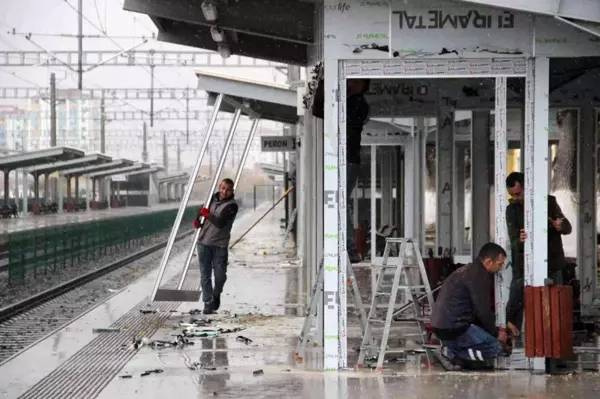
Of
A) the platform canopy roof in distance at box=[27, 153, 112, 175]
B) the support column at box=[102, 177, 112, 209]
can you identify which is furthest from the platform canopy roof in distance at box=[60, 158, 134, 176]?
the support column at box=[102, 177, 112, 209]

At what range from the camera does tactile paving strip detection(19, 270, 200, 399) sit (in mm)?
9141

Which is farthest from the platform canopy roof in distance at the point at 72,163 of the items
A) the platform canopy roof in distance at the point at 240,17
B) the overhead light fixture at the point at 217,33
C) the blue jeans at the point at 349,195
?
the blue jeans at the point at 349,195

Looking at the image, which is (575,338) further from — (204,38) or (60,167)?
(60,167)

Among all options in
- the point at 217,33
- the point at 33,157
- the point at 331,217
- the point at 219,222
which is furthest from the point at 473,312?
the point at 33,157

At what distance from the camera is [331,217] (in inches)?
382

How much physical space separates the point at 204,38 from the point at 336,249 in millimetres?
5903

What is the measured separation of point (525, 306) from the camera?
952 centimetres

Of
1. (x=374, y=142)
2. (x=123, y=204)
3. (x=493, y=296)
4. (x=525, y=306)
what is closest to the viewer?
(x=525, y=306)

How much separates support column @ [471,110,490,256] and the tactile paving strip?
4.17 meters

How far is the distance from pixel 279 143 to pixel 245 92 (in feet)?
36.0

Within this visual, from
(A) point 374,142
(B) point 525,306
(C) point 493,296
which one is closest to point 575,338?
(C) point 493,296

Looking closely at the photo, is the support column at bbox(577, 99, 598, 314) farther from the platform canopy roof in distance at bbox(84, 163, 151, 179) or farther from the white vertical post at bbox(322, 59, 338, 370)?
the platform canopy roof in distance at bbox(84, 163, 151, 179)

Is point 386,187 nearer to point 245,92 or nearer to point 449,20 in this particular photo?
point 245,92

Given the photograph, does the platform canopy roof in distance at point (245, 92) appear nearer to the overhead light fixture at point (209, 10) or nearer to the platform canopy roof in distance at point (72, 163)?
the overhead light fixture at point (209, 10)
